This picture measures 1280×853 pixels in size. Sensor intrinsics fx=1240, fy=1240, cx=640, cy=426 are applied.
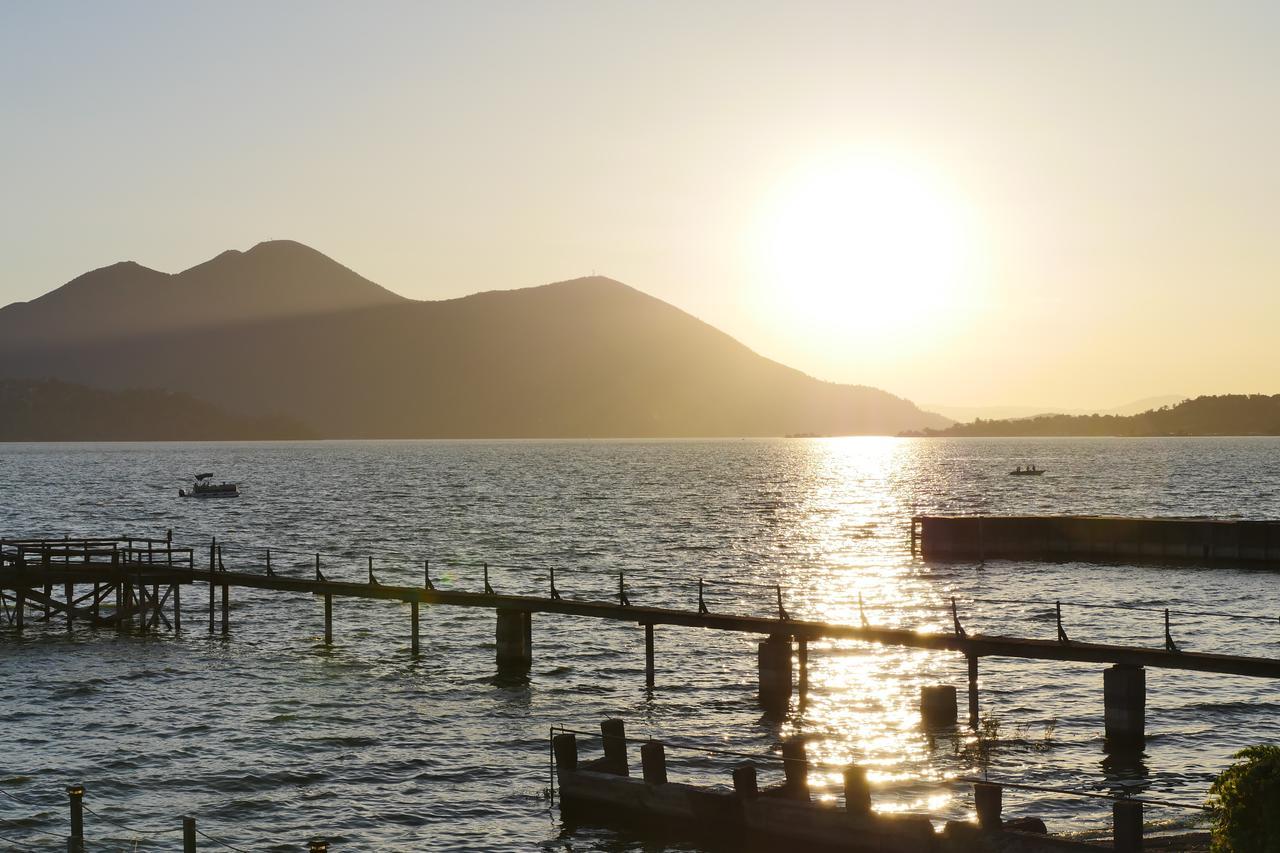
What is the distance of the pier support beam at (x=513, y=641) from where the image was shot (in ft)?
156

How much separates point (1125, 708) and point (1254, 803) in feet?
68.6

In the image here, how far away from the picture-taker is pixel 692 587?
245 ft

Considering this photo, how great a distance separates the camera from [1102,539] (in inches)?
3469

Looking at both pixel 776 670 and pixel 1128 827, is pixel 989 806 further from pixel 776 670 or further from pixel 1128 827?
pixel 776 670

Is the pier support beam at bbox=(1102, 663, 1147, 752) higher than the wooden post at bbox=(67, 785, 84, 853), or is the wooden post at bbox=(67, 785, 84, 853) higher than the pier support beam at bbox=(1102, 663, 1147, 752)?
the wooden post at bbox=(67, 785, 84, 853)

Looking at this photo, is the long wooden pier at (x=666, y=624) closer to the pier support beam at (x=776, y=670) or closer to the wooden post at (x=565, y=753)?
the pier support beam at (x=776, y=670)

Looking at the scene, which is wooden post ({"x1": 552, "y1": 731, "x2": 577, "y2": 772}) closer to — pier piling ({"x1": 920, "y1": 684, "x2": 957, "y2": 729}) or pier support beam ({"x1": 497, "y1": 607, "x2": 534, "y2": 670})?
pier piling ({"x1": 920, "y1": 684, "x2": 957, "y2": 729})

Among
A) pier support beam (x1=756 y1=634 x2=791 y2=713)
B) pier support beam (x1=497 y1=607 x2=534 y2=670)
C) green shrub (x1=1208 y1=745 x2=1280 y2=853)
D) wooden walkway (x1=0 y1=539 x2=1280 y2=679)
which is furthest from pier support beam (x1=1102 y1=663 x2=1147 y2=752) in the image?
pier support beam (x1=497 y1=607 x2=534 y2=670)

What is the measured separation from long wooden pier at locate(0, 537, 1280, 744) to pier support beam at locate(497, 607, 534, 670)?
39 mm

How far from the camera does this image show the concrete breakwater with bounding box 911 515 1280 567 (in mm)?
81062

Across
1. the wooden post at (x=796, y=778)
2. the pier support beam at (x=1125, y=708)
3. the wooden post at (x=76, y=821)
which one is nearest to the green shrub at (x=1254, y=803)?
the wooden post at (x=796, y=778)

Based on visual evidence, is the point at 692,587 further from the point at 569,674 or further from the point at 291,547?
the point at 291,547

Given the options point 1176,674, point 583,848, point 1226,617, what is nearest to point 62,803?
point 583,848

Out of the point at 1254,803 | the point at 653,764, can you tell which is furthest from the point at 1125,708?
the point at 1254,803
